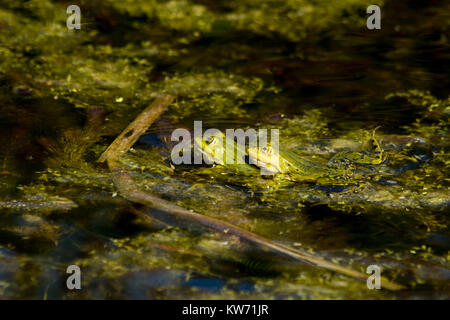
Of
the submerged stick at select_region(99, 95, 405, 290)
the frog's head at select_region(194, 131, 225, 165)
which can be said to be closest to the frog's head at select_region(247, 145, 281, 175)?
the frog's head at select_region(194, 131, 225, 165)

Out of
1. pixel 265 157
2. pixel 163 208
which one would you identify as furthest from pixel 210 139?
pixel 163 208

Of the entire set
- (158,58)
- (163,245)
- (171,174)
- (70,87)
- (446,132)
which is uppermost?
(158,58)

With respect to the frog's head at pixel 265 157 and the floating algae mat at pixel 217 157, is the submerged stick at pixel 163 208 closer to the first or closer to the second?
the floating algae mat at pixel 217 157

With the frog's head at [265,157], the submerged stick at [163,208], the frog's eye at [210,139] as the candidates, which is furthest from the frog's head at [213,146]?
the submerged stick at [163,208]

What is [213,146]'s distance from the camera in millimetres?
2689

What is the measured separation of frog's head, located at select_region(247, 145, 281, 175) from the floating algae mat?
0.02 metres

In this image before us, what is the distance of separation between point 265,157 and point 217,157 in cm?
23

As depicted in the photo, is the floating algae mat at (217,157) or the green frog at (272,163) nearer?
the floating algae mat at (217,157)

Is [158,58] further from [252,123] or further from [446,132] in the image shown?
[446,132]

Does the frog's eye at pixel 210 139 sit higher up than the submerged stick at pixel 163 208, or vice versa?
the frog's eye at pixel 210 139

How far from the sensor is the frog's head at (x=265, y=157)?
2680mm

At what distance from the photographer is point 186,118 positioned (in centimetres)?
329

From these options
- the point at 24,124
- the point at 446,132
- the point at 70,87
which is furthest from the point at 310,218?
the point at 70,87

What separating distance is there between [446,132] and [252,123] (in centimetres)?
110
